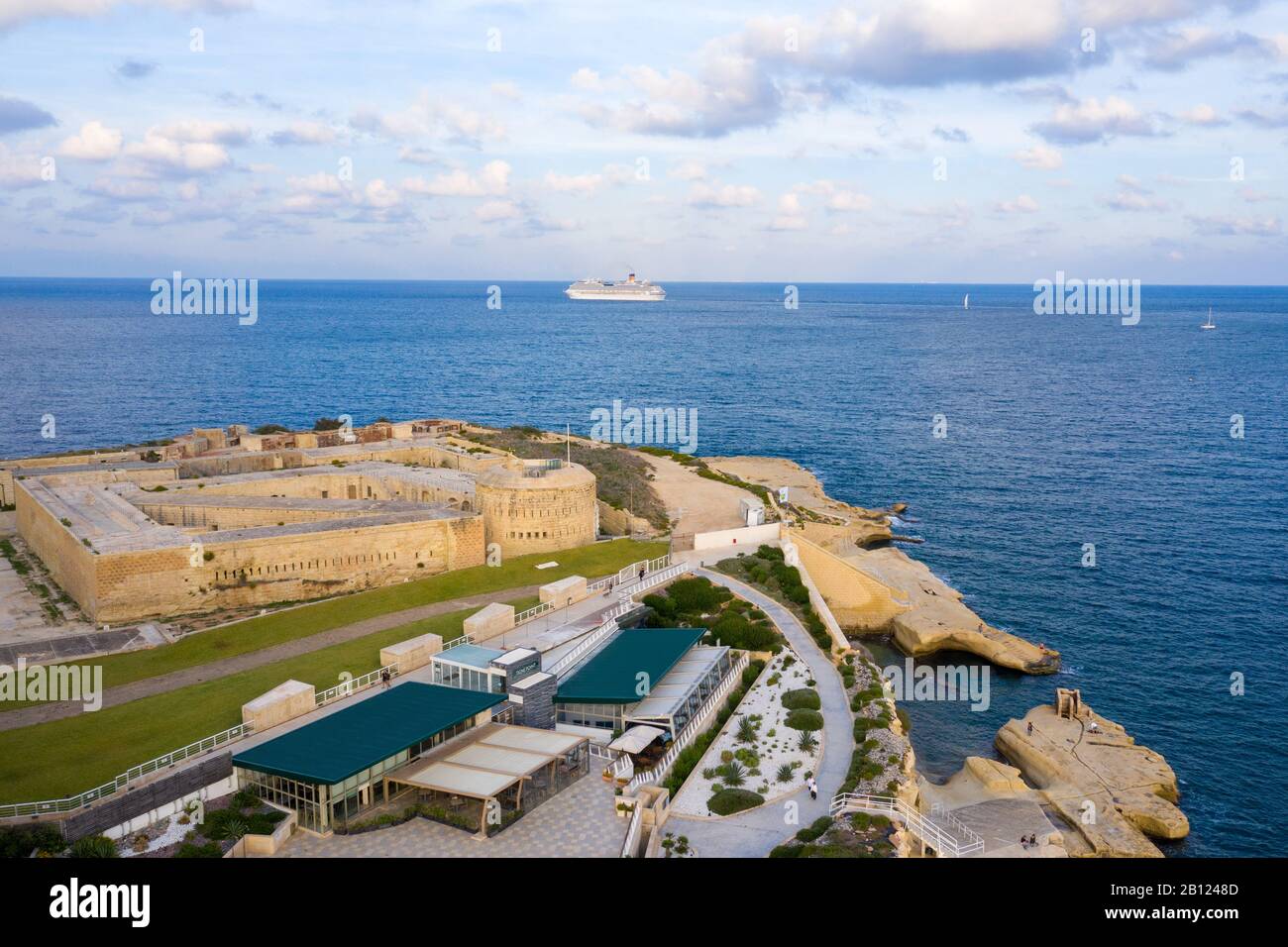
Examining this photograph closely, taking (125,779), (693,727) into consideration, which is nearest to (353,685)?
(125,779)

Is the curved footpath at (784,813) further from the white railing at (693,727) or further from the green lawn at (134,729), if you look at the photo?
the green lawn at (134,729)

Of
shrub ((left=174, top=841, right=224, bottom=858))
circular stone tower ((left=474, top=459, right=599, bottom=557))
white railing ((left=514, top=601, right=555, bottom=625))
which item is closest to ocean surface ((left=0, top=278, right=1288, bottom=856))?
white railing ((left=514, top=601, right=555, bottom=625))

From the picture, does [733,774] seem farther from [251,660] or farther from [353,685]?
[251,660]

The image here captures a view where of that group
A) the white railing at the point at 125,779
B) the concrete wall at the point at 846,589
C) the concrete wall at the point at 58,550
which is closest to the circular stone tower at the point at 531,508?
the concrete wall at the point at 846,589

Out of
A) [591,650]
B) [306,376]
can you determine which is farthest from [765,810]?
[306,376]
